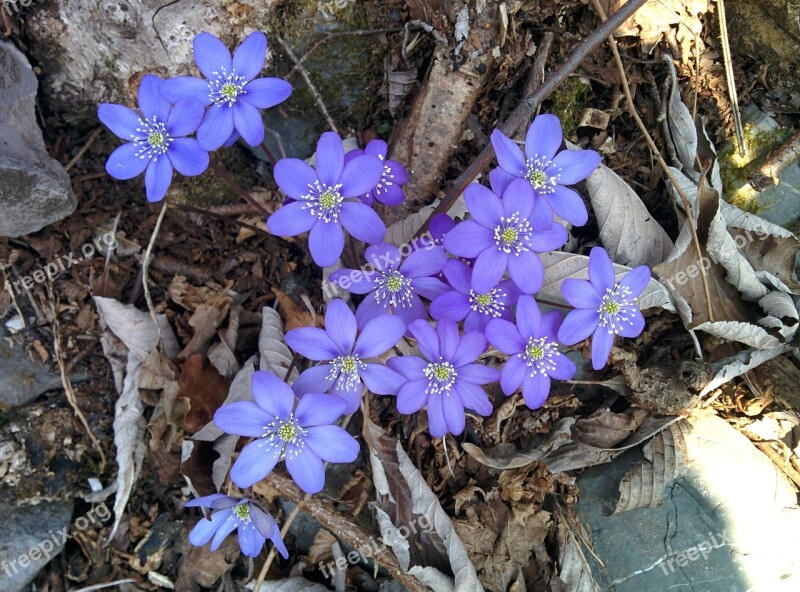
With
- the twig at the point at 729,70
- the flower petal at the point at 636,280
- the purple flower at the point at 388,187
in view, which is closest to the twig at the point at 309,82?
the purple flower at the point at 388,187

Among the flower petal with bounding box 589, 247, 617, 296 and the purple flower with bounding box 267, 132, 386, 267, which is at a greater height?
the flower petal with bounding box 589, 247, 617, 296

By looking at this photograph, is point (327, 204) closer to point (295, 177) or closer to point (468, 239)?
point (295, 177)

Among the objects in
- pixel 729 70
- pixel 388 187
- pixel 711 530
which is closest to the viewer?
pixel 388 187

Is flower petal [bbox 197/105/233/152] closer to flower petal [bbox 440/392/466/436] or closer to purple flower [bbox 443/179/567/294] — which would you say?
purple flower [bbox 443/179/567/294]

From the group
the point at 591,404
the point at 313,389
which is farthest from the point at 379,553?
the point at 591,404

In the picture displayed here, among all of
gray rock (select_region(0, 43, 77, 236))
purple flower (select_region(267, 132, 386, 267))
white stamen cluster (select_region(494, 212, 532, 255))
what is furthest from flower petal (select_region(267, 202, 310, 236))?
gray rock (select_region(0, 43, 77, 236))

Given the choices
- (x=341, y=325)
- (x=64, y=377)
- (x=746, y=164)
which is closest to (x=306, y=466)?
(x=341, y=325)
